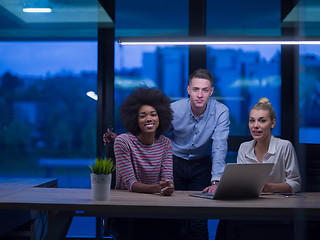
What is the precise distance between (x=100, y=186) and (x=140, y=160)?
465 millimetres

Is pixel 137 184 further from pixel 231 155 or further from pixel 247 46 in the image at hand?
pixel 247 46

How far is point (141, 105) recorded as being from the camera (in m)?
2.15

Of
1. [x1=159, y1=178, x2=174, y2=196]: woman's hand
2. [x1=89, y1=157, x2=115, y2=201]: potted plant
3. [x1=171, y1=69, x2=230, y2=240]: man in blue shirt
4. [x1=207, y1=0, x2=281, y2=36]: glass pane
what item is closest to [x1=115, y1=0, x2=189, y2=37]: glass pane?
[x1=207, y1=0, x2=281, y2=36]: glass pane

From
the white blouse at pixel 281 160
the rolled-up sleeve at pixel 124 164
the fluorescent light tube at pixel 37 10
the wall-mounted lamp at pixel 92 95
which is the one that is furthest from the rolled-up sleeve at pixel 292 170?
the fluorescent light tube at pixel 37 10

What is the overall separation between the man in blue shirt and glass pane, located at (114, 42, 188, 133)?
92 cm

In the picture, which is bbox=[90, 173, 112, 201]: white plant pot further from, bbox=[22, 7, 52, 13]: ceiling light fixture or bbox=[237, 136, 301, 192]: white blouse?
bbox=[22, 7, 52, 13]: ceiling light fixture

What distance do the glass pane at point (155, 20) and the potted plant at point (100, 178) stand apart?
8.00 feet

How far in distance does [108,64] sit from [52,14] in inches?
32.0

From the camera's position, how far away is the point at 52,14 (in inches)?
154

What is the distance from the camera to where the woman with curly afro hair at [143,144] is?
2.04 metres

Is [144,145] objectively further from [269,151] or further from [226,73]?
[226,73]

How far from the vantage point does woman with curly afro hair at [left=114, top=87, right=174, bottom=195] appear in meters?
2.04

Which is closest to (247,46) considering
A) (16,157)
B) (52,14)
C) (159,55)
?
(159,55)

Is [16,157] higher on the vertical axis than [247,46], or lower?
lower
